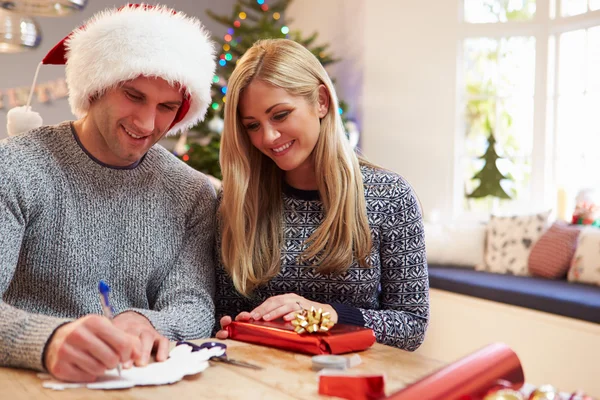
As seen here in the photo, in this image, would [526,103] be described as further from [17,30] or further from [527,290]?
[17,30]

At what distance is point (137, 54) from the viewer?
1710 mm

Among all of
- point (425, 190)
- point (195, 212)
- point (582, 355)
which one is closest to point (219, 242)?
point (195, 212)

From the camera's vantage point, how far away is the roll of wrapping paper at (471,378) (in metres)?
0.93

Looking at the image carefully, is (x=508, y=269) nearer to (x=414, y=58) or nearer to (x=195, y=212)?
(x=414, y=58)

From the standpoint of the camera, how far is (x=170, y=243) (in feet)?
5.88

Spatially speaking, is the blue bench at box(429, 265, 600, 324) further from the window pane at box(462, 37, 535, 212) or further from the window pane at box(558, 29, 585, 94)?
the window pane at box(558, 29, 585, 94)

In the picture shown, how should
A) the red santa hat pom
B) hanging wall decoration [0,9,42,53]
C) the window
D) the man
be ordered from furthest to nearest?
the window
hanging wall decoration [0,9,42,53]
the red santa hat pom
the man

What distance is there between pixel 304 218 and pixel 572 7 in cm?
393

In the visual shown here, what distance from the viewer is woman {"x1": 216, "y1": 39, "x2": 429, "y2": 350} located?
1.86 m

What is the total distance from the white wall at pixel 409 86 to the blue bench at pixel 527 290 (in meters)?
1.10

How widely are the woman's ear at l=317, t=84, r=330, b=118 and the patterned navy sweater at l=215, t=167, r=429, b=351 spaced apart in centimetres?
27

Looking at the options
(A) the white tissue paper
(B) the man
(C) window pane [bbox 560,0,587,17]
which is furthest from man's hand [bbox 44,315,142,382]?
(C) window pane [bbox 560,0,587,17]

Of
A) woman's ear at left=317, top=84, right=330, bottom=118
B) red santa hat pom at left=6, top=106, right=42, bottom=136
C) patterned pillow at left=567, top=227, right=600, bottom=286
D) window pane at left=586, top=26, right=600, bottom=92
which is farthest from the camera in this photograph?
window pane at left=586, top=26, right=600, bottom=92

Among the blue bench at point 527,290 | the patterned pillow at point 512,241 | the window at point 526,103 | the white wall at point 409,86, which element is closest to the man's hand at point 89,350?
the blue bench at point 527,290
